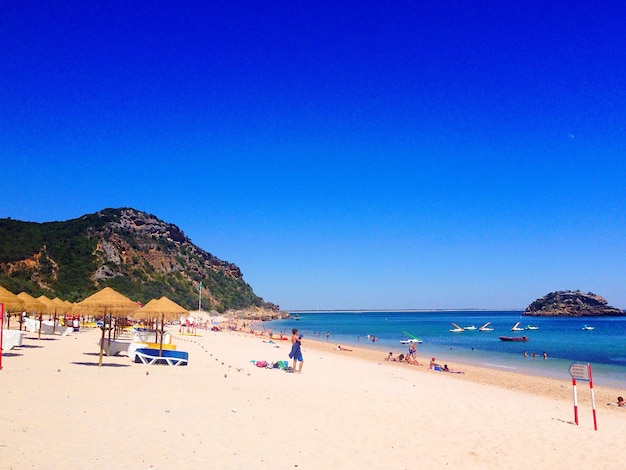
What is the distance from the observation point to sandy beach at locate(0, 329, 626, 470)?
667 centimetres

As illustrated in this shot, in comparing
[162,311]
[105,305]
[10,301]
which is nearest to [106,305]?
[105,305]

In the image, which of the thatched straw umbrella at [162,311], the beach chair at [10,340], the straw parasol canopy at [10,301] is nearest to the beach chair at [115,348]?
the thatched straw umbrella at [162,311]

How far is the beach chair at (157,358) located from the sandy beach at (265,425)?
42.6 inches

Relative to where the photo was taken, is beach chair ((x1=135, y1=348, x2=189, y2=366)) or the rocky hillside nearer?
beach chair ((x1=135, y1=348, x2=189, y2=366))

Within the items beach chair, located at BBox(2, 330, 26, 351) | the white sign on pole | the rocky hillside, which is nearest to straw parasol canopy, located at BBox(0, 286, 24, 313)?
beach chair, located at BBox(2, 330, 26, 351)

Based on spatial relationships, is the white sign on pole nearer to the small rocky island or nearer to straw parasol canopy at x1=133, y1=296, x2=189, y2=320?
straw parasol canopy at x1=133, y1=296, x2=189, y2=320

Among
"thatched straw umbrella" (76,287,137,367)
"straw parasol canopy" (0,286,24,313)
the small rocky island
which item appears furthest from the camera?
the small rocky island

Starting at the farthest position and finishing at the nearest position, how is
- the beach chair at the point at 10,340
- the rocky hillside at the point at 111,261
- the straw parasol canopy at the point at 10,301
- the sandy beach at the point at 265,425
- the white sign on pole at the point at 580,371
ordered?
the rocky hillside at the point at 111,261, the beach chair at the point at 10,340, the straw parasol canopy at the point at 10,301, the white sign on pole at the point at 580,371, the sandy beach at the point at 265,425

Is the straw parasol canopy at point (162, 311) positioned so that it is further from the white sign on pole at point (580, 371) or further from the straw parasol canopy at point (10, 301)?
the white sign on pole at point (580, 371)

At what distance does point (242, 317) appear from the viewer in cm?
11444

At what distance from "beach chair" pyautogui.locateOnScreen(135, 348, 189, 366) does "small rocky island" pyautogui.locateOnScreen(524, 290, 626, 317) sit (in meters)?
180

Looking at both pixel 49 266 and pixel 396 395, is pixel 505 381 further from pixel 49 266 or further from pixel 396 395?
pixel 49 266

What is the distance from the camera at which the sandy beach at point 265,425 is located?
6.67 m

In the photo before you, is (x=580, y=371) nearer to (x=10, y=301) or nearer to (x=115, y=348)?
(x=115, y=348)
